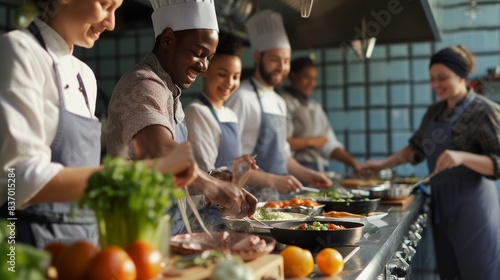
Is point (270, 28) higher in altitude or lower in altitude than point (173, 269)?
higher

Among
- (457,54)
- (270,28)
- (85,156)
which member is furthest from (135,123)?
(457,54)

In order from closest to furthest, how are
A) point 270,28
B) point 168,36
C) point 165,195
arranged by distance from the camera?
point 165,195 < point 168,36 < point 270,28

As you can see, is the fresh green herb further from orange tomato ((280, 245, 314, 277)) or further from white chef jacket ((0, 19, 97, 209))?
orange tomato ((280, 245, 314, 277))

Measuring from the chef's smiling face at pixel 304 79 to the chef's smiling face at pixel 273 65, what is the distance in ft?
3.89

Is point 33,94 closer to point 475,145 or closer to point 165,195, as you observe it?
point 165,195

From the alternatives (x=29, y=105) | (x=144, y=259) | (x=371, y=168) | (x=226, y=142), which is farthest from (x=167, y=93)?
(x=371, y=168)

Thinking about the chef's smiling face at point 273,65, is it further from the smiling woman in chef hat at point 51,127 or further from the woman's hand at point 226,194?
the smiling woman in chef hat at point 51,127

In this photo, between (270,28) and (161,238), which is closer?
(161,238)

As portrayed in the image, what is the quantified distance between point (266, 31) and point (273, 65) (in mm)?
214

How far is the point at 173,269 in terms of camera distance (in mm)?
1226

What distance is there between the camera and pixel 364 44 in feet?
15.2

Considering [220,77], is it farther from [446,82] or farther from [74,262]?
[74,262]

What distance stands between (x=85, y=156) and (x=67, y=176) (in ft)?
0.81

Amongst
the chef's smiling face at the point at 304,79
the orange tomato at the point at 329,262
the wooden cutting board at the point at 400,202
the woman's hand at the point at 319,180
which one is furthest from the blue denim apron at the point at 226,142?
the chef's smiling face at the point at 304,79
